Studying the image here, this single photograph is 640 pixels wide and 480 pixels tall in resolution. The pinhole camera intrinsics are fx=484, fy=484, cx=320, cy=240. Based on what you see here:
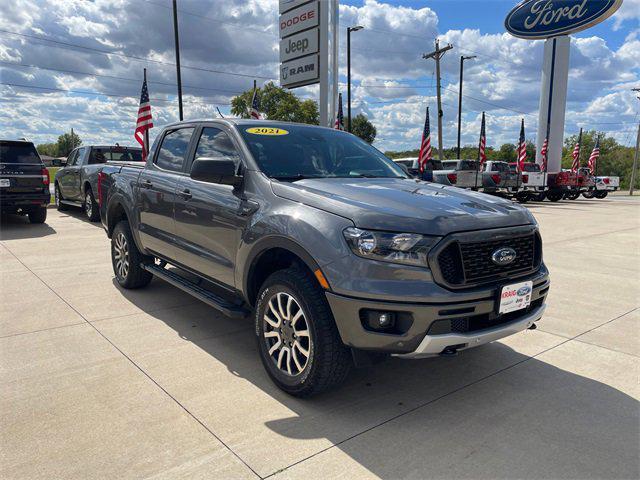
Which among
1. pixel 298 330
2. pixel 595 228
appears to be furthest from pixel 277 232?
pixel 595 228

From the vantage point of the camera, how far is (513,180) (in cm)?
2336

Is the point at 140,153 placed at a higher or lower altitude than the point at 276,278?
higher

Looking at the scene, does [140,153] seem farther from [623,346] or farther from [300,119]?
[300,119]

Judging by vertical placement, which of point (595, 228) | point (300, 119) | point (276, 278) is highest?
point (300, 119)

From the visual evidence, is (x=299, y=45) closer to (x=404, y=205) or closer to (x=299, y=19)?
(x=299, y=19)

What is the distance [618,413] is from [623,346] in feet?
4.44

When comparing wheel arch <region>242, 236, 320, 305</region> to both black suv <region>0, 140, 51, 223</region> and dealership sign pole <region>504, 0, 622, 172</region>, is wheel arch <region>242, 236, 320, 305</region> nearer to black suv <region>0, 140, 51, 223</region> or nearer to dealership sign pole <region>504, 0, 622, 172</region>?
black suv <region>0, 140, 51, 223</region>

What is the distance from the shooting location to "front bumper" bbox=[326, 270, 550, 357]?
2.64 m

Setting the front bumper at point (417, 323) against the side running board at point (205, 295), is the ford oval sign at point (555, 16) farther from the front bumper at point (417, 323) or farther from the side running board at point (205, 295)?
the front bumper at point (417, 323)


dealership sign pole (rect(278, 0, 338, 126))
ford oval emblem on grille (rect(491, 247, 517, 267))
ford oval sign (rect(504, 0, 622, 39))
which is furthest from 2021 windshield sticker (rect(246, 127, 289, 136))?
ford oval sign (rect(504, 0, 622, 39))

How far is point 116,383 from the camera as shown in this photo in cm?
332

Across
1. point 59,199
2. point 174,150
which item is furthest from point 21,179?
point 174,150

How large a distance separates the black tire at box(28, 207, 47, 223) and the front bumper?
1011cm

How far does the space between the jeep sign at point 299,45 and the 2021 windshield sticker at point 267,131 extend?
11.4 m
